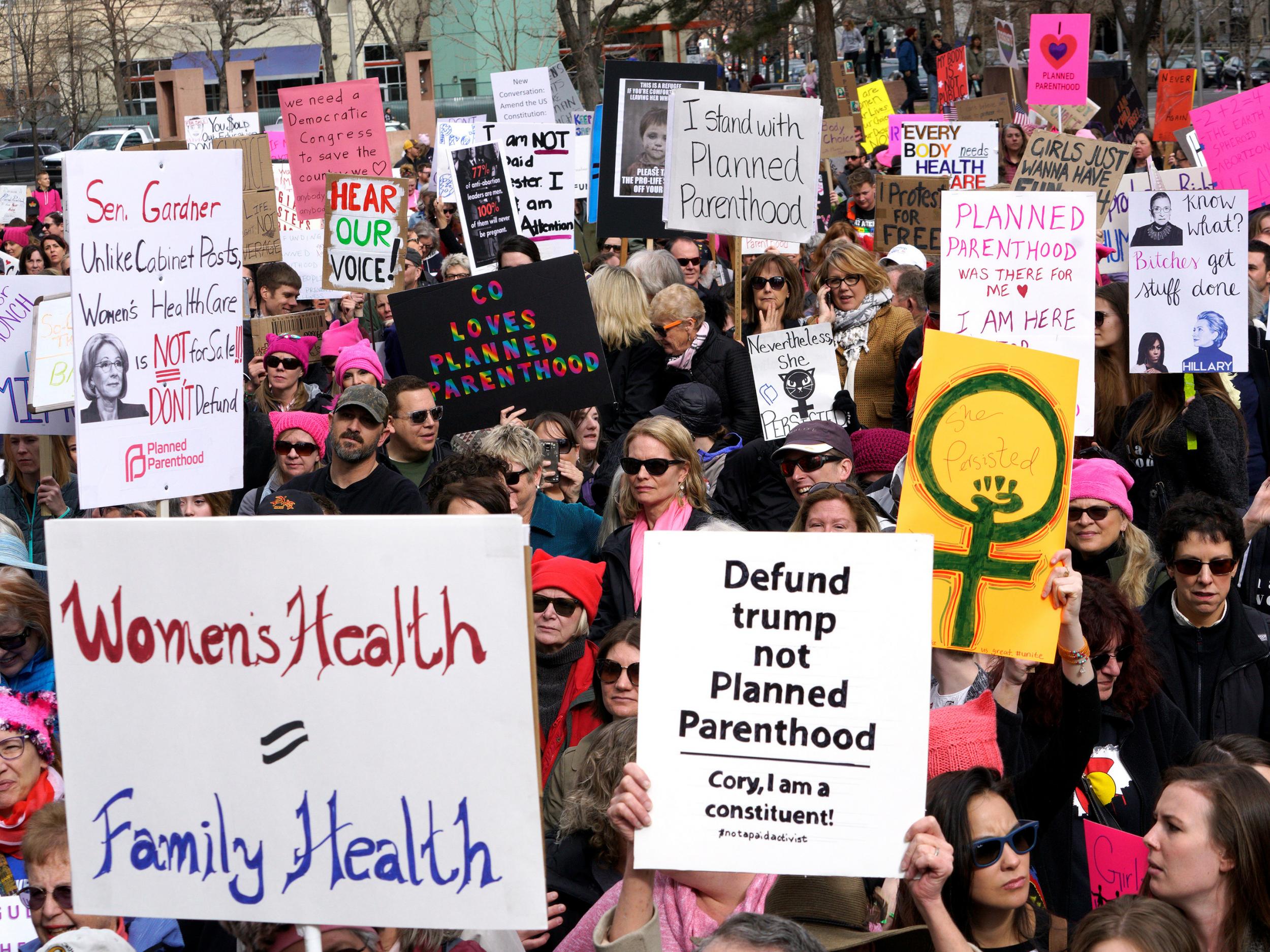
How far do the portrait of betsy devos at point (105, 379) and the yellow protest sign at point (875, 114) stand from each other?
14.6 meters

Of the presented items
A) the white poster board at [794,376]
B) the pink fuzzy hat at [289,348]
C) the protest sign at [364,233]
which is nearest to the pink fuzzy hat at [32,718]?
the pink fuzzy hat at [289,348]

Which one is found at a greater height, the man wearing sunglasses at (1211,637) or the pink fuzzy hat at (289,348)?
the pink fuzzy hat at (289,348)

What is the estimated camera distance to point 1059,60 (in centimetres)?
1563

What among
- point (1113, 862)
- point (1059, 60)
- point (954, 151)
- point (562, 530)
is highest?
point (1059, 60)

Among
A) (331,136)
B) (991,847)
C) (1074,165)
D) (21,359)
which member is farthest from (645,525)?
(331,136)

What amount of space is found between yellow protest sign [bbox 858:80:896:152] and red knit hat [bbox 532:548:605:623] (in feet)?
46.9

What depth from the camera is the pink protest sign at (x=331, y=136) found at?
37.8 feet

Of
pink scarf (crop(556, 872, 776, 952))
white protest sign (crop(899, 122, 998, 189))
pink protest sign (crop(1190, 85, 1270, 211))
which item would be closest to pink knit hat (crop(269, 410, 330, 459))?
pink scarf (crop(556, 872, 776, 952))

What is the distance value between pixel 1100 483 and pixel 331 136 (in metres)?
8.16

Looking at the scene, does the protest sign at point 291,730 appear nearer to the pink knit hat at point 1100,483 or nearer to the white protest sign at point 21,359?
the pink knit hat at point 1100,483

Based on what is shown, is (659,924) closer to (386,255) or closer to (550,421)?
(550,421)

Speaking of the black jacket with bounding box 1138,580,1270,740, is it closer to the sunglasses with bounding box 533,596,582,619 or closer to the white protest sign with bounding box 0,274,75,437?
the sunglasses with bounding box 533,596,582,619

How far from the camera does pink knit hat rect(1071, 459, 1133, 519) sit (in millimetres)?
4914

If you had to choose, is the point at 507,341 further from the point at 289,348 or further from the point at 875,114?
the point at 875,114
